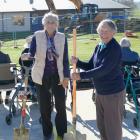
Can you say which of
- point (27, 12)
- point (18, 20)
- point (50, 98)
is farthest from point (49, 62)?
point (27, 12)

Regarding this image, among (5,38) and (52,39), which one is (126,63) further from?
(5,38)

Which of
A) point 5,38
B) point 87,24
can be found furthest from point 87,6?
point 5,38

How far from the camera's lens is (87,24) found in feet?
115

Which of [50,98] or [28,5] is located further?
[28,5]

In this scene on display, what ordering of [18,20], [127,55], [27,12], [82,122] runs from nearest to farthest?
[82,122] < [127,55] < [18,20] < [27,12]

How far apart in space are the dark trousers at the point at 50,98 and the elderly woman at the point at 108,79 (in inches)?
28.8

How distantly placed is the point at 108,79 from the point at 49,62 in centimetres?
112

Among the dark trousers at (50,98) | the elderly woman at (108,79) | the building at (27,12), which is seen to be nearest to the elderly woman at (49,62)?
the dark trousers at (50,98)

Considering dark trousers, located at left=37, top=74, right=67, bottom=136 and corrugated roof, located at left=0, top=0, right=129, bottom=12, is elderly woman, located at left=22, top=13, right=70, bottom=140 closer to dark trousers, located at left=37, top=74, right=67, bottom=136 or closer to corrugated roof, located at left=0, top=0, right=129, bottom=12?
dark trousers, located at left=37, top=74, right=67, bottom=136

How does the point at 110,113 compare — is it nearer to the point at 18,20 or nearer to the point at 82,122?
the point at 82,122

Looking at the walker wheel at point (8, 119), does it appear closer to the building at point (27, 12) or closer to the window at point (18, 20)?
the building at point (27, 12)

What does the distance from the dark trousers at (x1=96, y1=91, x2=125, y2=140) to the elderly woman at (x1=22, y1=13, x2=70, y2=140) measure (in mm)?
839

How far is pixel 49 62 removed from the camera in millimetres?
6145

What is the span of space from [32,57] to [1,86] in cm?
264
